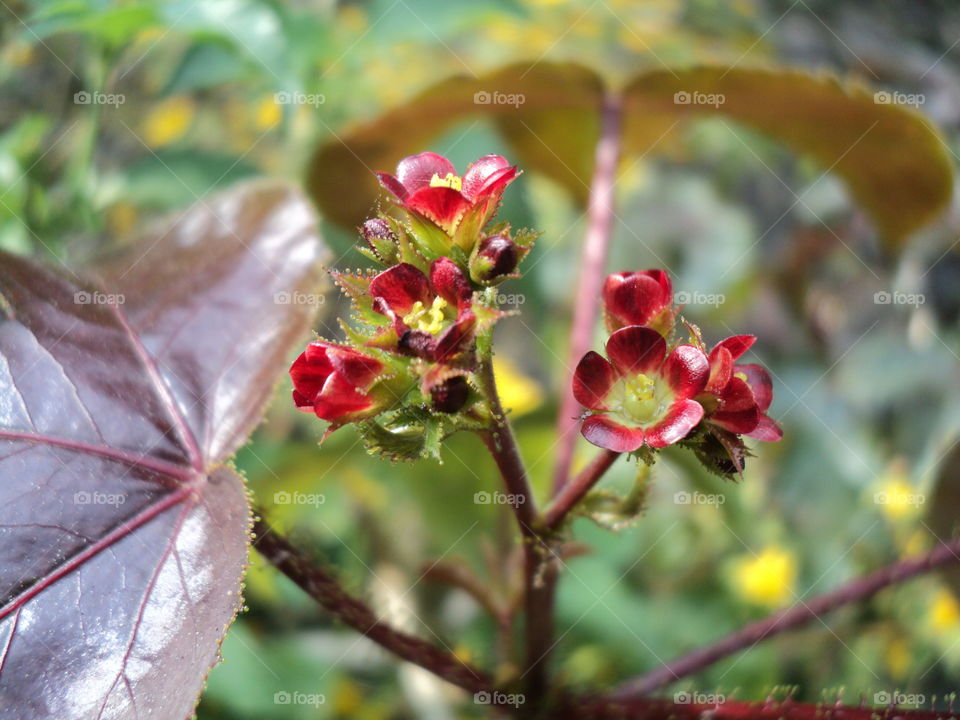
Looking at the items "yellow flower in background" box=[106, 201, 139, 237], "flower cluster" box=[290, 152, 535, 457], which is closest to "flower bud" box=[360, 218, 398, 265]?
"flower cluster" box=[290, 152, 535, 457]

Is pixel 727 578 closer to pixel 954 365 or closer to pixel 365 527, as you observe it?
pixel 954 365

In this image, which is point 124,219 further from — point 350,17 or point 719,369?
point 719,369

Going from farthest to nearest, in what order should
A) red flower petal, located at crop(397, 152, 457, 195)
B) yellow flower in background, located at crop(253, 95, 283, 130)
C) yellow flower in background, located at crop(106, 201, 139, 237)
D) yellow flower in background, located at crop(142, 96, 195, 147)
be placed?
1. yellow flower in background, located at crop(142, 96, 195, 147)
2. yellow flower in background, located at crop(106, 201, 139, 237)
3. yellow flower in background, located at crop(253, 95, 283, 130)
4. red flower petal, located at crop(397, 152, 457, 195)

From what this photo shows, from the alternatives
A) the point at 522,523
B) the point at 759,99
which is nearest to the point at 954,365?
the point at 759,99

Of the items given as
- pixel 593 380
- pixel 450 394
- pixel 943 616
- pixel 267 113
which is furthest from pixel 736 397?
pixel 267 113

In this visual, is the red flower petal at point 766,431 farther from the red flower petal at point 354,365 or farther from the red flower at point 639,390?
the red flower petal at point 354,365

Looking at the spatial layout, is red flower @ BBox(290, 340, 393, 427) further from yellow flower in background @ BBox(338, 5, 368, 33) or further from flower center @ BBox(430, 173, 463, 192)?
yellow flower in background @ BBox(338, 5, 368, 33)

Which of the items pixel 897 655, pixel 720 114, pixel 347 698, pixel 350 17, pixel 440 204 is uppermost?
pixel 350 17
